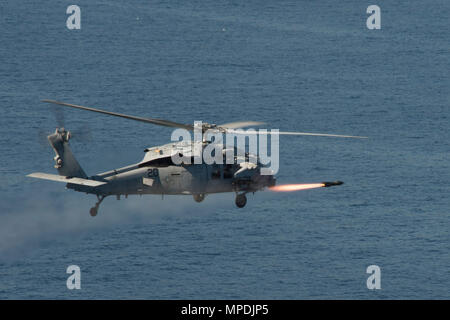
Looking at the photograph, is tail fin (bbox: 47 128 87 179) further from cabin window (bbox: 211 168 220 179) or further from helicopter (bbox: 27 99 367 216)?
cabin window (bbox: 211 168 220 179)

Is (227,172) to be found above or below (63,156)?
below

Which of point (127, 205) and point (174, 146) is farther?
point (127, 205)

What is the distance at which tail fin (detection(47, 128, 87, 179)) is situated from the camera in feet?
320

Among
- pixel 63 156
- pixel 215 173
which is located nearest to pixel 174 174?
pixel 215 173

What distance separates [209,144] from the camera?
10106 centimetres

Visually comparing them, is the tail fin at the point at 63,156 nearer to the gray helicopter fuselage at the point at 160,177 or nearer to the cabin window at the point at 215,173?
the gray helicopter fuselage at the point at 160,177

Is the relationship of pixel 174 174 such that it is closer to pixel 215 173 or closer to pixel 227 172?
pixel 215 173

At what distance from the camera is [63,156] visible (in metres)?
97.7
